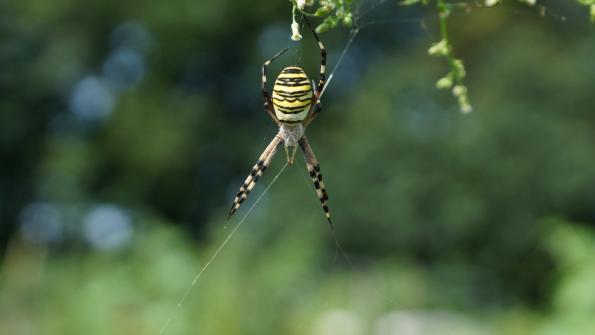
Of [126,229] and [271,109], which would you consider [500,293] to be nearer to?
[126,229]

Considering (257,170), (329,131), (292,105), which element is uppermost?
(329,131)

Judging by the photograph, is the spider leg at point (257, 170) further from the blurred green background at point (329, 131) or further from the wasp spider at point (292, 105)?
the blurred green background at point (329, 131)

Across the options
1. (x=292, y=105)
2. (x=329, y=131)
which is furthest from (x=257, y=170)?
(x=329, y=131)

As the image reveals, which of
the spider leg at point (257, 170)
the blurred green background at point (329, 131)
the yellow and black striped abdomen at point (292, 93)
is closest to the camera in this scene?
the yellow and black striped abdomen at point (292, 93)

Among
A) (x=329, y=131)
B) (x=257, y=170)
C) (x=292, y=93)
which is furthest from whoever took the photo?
(x=329, y=131)

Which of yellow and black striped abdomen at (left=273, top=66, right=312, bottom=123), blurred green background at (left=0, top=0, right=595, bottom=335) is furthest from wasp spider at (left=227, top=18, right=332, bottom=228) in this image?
blurred green background at (left=0, top=0, right=595, bottom=335)

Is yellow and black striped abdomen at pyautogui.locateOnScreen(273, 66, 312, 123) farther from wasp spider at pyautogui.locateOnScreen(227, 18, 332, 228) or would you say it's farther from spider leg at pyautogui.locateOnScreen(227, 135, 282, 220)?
spider leg at pyautogui.locateOnScreen(227, 135, 282, 220)

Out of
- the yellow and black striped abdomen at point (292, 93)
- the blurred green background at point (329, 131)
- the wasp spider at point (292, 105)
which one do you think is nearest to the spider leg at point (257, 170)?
the wasp spider at point (292, 105)

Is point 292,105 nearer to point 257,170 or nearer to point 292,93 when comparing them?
point 292,93

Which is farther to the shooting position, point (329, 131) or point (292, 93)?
point (329, 131)
